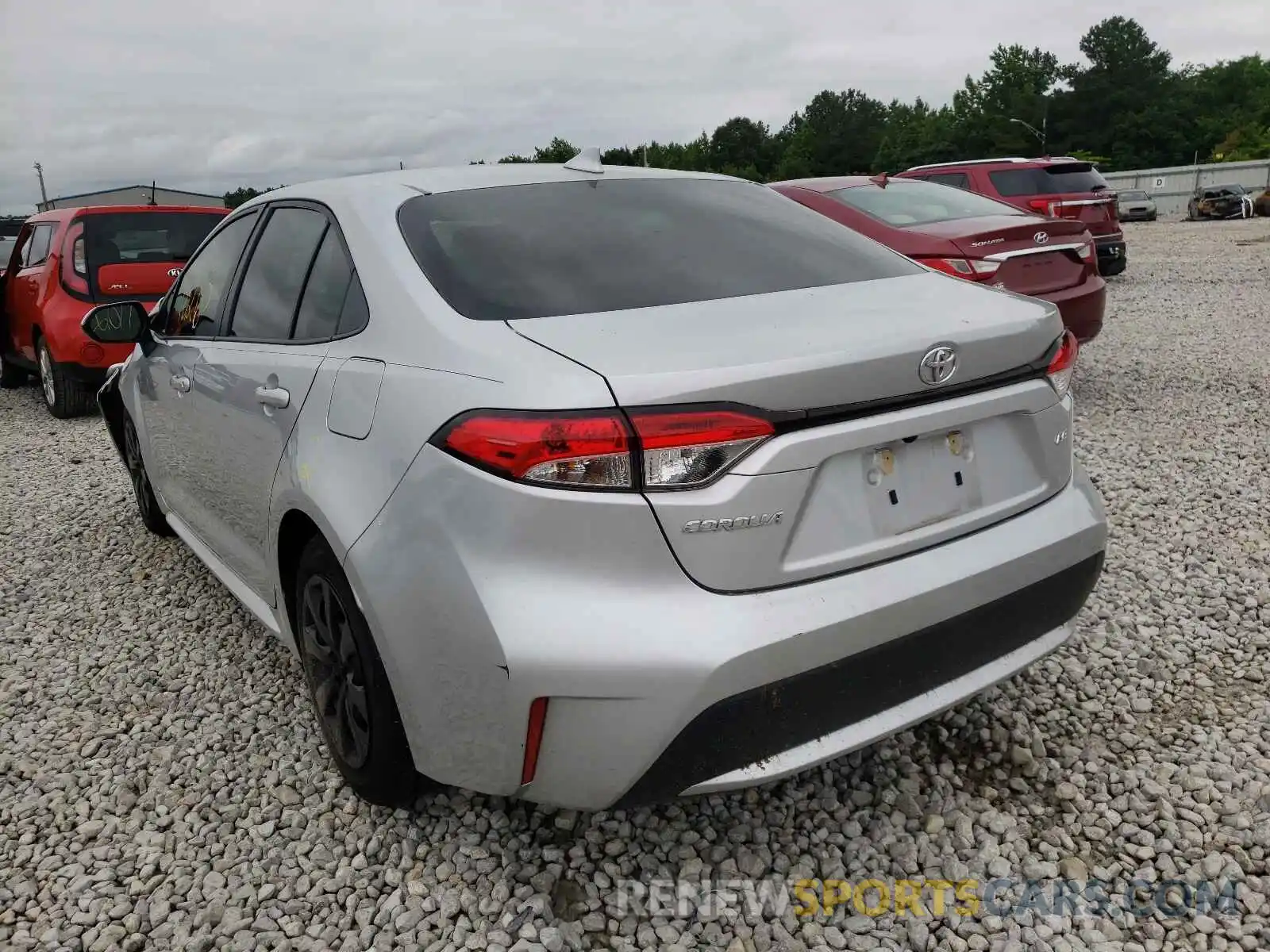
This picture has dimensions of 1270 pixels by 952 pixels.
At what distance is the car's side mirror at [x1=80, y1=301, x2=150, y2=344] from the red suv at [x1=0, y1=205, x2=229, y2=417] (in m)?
4.13

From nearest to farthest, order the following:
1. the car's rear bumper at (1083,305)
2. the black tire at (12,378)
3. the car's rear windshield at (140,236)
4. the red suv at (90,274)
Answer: the car's rear bumper at (1083,305), the red suv at (90,274), the car's rear windshield at (140,236), the black tire at (12,378)

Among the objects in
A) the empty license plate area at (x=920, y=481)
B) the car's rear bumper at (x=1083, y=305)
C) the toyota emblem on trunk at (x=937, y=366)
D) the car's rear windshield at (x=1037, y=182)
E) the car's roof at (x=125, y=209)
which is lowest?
the car's rear bumper at (x=1083, y=305)

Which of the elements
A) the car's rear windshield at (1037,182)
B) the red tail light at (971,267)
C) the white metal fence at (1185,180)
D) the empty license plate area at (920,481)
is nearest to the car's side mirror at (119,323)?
the empty license plate area at (920,481)

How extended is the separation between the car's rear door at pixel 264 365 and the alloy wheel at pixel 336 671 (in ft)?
0.99

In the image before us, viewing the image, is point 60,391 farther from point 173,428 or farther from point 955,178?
point 955,178

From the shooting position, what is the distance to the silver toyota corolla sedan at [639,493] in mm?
1744

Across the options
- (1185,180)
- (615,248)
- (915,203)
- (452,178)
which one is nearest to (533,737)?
(615,248)

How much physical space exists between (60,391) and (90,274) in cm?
104

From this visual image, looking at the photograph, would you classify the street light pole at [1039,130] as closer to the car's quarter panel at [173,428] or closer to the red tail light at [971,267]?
the red tail light at [971,267]

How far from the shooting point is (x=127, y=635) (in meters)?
3.73

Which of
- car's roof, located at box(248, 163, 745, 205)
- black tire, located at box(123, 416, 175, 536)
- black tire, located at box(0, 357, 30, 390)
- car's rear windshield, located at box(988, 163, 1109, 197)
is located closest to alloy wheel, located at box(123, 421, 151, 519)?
black tire, located at box(123, 416, 175, 536)

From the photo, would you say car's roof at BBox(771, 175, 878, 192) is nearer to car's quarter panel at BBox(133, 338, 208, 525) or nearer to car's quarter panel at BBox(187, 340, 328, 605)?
car's quarter panel at BBox(133, 338, 208, 525)

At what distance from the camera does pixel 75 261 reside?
7.80 meters

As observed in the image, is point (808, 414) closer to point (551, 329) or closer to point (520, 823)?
point (551, 329)
